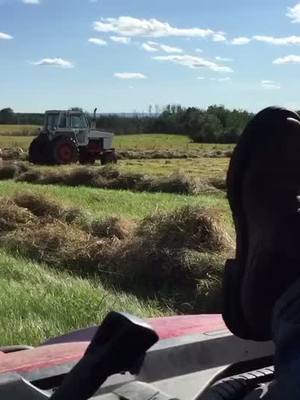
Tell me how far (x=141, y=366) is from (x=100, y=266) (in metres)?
5.21

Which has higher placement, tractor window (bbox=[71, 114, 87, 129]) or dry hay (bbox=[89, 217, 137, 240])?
tractor window (bbox=[71, 114, 87, 129])

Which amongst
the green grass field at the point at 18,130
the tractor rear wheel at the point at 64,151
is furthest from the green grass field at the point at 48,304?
the green grass field at the point at 18,130

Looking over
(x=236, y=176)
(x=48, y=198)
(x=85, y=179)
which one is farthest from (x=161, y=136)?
(x=236, y=176)

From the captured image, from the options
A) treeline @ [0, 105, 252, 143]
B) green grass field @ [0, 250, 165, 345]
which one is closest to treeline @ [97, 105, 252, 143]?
treeline @ [0, 105, 252, 143]

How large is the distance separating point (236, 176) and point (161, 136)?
5218 cm

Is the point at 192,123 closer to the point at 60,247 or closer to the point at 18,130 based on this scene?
the point at 18,130

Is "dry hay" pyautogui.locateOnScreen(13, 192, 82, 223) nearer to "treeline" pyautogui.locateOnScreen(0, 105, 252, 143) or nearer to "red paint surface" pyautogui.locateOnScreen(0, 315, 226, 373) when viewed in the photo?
"red paint surface" pyautogui.locateOnScreen(0, 315, 226, 373)

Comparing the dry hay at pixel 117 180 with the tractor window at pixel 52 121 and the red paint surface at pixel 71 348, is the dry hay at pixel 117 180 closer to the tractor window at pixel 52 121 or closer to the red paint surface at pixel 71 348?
the tractor window at pixel 52 121

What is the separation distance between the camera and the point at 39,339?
12.8 ft

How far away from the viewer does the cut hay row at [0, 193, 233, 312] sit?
19.8 feet

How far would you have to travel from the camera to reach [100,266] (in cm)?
648

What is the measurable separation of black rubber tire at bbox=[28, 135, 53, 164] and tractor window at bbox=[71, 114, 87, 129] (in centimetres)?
110

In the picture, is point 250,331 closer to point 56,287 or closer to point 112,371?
point 112,371

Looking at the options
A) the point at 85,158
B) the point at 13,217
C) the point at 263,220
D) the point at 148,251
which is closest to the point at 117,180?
the point at 13,217
